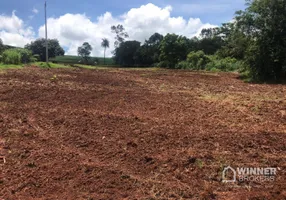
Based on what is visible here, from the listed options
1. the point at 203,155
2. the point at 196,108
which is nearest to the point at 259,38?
the point at 196,108

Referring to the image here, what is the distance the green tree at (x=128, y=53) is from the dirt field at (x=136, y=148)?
150ft

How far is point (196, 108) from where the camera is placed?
561 centimetres

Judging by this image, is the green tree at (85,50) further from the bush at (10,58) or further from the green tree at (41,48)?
the bush at (10,58)

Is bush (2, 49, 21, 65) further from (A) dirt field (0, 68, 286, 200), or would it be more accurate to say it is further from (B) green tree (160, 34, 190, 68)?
(B) green tree (160, 34, 190, 68)

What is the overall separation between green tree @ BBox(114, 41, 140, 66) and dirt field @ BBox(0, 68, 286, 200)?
45598 mm

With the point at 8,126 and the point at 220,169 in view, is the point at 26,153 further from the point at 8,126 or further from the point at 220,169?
the point at 220,169

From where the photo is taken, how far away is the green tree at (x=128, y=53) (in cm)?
5147

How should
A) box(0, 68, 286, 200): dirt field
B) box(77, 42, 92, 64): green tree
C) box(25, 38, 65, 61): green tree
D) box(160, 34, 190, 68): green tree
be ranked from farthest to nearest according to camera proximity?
box(77, 42, 92, 64): green tree, box(25, 38, 65, 61): green tree, box(160, 34, 190, 68): green tree, box(0, 68, 286, 200): dirt field

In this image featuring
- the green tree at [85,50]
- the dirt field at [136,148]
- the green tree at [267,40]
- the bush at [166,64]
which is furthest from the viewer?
the green tree at [85,50]

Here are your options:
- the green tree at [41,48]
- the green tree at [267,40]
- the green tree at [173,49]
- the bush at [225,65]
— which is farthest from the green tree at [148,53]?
the green tree at [267,40]

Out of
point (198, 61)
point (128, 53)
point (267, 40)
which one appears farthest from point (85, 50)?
point (267, 40)

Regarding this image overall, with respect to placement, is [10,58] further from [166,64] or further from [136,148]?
[166,64]

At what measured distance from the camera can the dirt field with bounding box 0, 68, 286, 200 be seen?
249 cm

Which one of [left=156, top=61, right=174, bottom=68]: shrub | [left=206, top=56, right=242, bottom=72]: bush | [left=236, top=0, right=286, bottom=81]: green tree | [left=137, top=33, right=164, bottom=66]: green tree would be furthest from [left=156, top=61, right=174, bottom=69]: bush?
[left=236, top=0, right=286, bottom=81]: green tree
